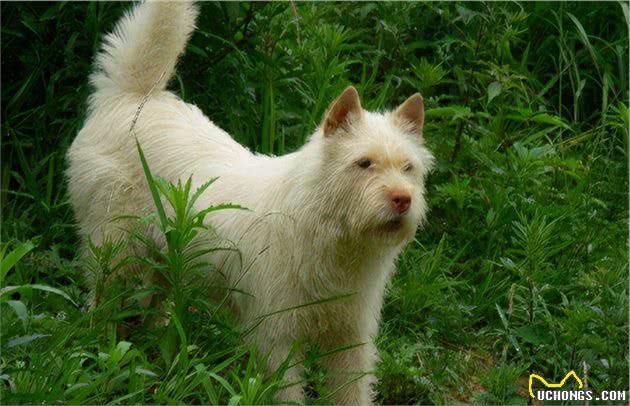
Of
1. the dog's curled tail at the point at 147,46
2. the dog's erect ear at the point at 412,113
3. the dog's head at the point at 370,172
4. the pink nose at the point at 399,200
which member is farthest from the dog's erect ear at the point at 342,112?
the dog's curled tail at the point at 147,46

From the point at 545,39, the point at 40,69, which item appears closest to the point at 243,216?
the point at 40,69

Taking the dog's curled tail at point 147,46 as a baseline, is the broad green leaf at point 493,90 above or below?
below

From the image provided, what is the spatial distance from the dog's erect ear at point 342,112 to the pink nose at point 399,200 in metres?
0.48

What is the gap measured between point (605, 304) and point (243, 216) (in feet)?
6.03

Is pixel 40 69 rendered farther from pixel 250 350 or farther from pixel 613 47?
pixel 613 47

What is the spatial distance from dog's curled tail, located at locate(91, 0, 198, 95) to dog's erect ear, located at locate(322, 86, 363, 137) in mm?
1313

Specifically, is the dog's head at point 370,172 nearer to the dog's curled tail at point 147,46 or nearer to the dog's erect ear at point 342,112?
the dog's erect ear at point 342,112

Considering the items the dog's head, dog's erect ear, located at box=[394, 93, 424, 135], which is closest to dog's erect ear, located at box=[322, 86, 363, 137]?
the dog's head

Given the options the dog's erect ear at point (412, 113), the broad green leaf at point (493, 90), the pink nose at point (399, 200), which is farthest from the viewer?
the broad green leaf at point (493, 90)

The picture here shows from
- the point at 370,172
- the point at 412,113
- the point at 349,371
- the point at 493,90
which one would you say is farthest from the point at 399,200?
the point at 493,90

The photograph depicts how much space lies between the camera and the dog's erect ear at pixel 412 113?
18.0ft

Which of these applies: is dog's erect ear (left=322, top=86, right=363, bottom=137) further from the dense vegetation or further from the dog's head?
the dense vegetation

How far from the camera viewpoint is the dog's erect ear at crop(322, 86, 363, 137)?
17.3 feet

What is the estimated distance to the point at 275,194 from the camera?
544 cm
